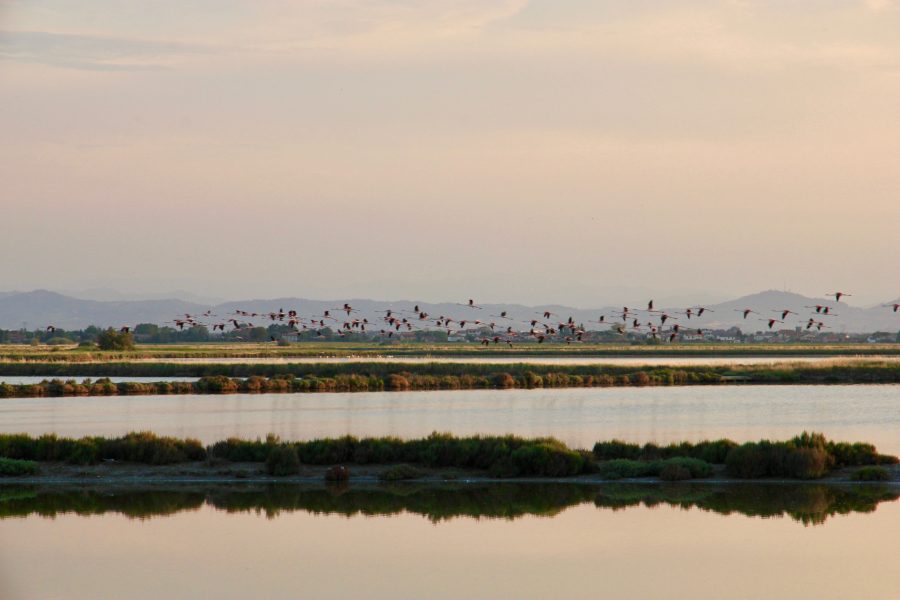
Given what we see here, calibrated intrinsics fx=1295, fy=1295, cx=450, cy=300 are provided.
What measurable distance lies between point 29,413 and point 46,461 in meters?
16.7

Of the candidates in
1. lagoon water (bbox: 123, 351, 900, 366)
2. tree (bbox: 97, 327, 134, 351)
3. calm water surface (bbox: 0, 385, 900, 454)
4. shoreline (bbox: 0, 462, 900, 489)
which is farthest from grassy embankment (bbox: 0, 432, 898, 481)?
tree (bbox: 97, 327, 134, 351)

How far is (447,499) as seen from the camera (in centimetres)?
2433

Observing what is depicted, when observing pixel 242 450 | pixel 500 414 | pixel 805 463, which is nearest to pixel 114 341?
pixel 500 414

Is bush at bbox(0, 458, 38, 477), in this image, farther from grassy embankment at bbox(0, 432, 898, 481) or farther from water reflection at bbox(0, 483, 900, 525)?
water reflection at bbox(0, 483, 900, 525)

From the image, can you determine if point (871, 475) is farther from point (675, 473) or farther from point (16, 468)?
point (16, 468)

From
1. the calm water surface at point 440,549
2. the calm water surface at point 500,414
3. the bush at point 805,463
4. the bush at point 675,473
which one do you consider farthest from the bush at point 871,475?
the calm water surface at point 500,414

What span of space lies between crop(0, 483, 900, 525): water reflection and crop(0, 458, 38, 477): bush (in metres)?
1.04

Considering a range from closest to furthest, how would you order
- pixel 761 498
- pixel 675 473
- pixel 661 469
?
pixel 761 498, pixel 675 473, pixel 661 469

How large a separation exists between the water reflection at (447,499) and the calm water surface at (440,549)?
9cm

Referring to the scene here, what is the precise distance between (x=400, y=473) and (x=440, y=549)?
267 inches

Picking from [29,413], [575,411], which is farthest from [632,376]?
[29,413]

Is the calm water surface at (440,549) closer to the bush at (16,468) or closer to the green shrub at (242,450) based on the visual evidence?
the bush at (16,468)

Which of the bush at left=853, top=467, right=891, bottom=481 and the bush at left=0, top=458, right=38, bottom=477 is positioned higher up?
the bush at left=853, top=467, right=891, bottom=481

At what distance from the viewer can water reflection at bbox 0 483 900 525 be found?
75.3 ft
